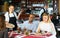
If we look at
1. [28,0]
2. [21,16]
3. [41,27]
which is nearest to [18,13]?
[21,16]

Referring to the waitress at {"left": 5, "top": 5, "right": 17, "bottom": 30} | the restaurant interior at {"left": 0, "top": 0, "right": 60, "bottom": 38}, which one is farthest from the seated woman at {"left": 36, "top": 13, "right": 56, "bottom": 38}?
the restaurant interior at {"left": 0, "top": 0, "right": 60, "bottom": 38}

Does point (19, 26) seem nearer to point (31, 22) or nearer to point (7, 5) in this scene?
point (31, 22)

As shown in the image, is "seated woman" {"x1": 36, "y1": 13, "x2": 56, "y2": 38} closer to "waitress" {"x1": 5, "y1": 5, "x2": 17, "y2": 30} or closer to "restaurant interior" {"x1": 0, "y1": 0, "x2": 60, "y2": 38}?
"waitress" {"x1": 5, "y1": 5, "x2": 17, "y2": 30}

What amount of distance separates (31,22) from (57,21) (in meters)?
1.20

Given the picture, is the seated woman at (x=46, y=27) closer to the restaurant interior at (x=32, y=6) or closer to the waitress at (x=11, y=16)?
the waitress at (x=11, y=16)

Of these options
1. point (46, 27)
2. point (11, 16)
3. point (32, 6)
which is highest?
point (32, 6)

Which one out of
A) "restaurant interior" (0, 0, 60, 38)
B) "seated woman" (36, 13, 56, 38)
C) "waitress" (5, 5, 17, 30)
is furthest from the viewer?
"restaurant interior" (0, 0, 60, 38)

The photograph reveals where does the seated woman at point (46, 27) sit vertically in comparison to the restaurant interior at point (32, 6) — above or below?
below

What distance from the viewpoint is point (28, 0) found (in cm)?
624

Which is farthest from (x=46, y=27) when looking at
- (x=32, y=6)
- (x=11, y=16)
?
(x=32, y=6)

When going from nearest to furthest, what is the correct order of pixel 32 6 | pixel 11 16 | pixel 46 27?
pixel 46 27 → pixel 11 16 → pixel 32 6

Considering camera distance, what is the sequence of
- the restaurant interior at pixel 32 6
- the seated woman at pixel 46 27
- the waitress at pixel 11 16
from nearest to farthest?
the seated woman at pixel 46 27, the waitress at pixel 11 16, the restaurant interior at pixel 32 6

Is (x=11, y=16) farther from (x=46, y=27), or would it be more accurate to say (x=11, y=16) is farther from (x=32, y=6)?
(x=46, y=27)

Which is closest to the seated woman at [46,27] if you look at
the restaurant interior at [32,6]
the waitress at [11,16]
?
the waitress at [11,16]
